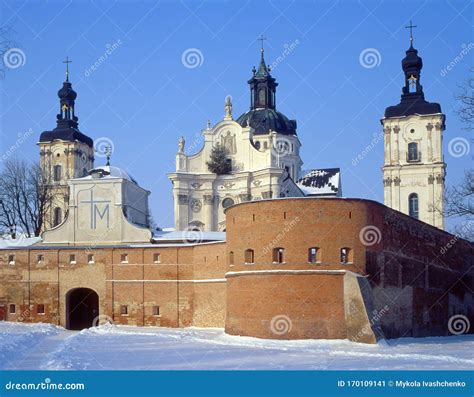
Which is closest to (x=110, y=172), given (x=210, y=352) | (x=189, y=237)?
(x=189, y=237)

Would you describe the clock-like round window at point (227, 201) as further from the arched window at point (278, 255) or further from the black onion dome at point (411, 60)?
the arched window at point (278, 255)

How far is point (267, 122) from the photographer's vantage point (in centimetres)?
6381

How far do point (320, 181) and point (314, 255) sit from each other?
116 feet

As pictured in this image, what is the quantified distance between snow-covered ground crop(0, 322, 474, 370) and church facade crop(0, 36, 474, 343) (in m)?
1.37

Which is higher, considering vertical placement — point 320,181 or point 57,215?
point 320,181

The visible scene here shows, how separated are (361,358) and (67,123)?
46.3 metres

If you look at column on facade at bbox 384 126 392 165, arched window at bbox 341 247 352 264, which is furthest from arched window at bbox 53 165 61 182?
arched window at bbox 341 247 352 264

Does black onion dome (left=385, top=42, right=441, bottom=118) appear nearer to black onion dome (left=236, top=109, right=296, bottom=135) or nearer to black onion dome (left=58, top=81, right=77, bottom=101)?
black onion dome (left=236, top=109, right=296, bottom=135)

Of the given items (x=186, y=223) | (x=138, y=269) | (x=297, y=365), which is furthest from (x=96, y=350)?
(x=186, y=223)

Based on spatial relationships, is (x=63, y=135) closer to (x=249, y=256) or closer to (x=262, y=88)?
(x=262, y=88)

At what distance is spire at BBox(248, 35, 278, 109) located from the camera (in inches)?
2625

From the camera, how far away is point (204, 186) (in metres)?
56.6

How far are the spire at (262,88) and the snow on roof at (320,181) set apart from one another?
653 cm

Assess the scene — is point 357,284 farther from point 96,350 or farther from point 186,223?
point 186,223
